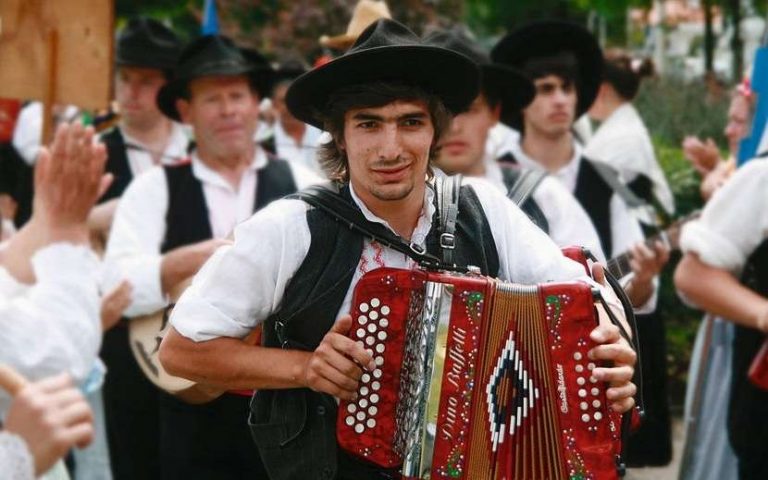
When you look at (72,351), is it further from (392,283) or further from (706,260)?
(706,260)

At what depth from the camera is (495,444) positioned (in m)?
3.35

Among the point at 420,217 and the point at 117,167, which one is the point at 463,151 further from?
the point at 117,167

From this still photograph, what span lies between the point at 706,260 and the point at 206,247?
188cm

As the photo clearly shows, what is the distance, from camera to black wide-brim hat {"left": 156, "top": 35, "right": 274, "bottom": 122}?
19.8 feet

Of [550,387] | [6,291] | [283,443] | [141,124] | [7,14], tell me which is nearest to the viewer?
[550,387]

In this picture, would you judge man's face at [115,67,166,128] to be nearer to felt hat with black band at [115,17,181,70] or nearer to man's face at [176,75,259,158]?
felt hat with black band at [115,17,181,70]

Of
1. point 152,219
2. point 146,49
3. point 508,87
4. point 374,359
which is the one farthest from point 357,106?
point 146,49

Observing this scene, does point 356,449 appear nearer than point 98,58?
Yes

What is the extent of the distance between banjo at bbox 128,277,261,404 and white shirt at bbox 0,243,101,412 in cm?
59

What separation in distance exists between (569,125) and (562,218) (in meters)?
1.57

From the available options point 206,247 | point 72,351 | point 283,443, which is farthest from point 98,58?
point 283,443

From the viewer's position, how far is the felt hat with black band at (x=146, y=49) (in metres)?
7.16

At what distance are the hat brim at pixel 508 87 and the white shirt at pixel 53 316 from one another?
2334 mm

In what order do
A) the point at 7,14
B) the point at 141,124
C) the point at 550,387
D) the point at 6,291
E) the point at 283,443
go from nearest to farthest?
the point at 550,387 → the point at 283,443 → the point at 6,291 → the point at 7,14 → the point at 141,124
